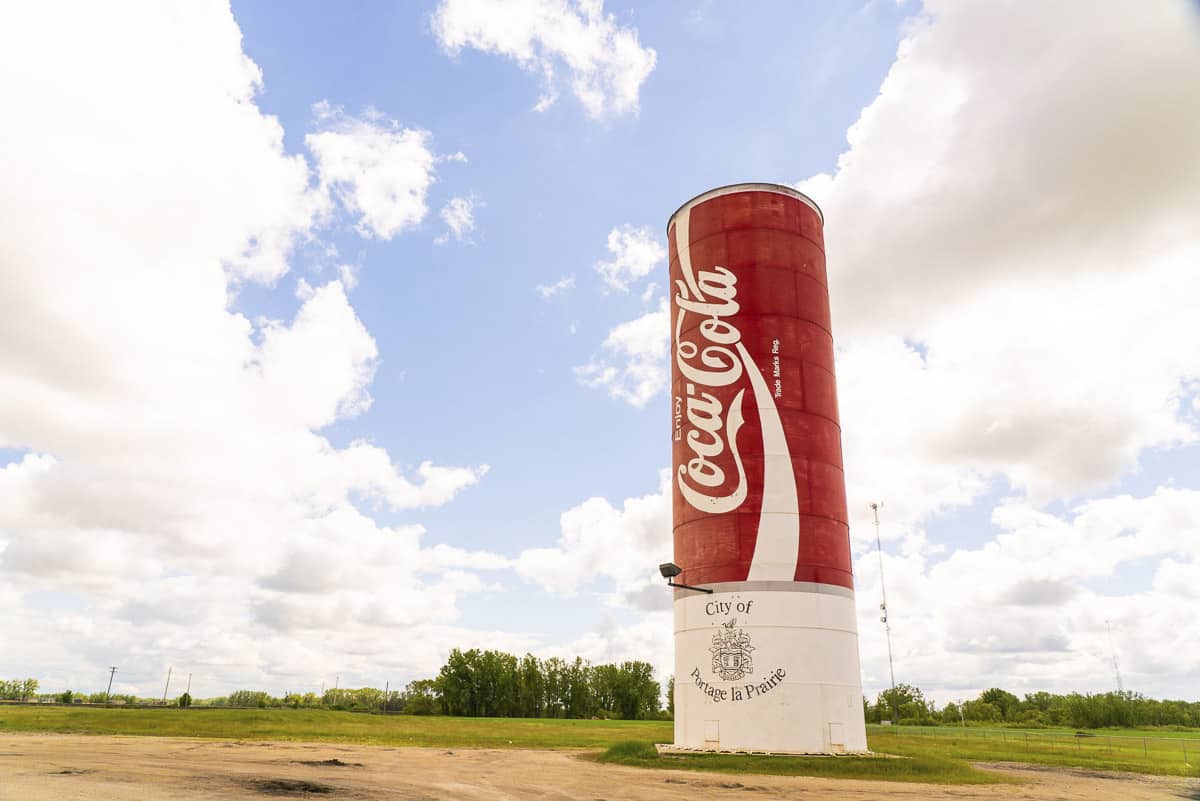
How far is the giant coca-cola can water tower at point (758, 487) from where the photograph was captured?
28172 millimetres

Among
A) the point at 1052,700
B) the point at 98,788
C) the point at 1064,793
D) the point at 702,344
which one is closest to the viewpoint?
the point at 98,788

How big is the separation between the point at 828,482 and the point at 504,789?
1818 centimetres

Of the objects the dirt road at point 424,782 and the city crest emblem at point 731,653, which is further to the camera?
the city crest emblem at point 731,653

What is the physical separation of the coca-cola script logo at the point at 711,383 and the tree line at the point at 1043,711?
63.6 meters

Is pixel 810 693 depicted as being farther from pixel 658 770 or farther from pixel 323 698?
pixel 323 698

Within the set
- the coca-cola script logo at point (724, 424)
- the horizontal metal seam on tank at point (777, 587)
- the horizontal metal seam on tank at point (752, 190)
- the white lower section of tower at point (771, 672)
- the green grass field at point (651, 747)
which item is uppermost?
the horizontal metal seam on tank at point (752, 190)

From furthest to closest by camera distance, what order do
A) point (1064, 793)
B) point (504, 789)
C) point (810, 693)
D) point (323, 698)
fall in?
1. point (323, 698)
2. point (810, 693)
3. point (1064, 793)
4. point (504, 789)

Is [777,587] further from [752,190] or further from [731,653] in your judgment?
[752,190]

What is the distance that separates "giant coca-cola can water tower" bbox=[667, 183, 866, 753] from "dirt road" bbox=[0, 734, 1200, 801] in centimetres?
448

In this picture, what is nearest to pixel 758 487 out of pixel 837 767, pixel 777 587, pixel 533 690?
pixel 777 587

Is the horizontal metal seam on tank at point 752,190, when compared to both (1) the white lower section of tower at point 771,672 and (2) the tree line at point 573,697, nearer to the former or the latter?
(1) the white lower section of tower at point 771,672

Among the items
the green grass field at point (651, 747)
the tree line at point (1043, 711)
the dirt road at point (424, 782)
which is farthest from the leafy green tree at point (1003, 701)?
the dirt road at point (424, 782)

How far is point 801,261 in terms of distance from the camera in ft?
113

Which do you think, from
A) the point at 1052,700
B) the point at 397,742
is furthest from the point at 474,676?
the point at 1052,700
